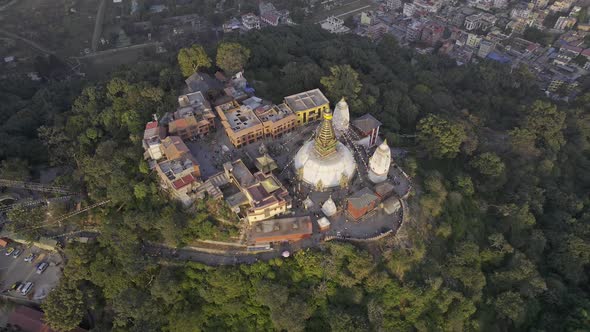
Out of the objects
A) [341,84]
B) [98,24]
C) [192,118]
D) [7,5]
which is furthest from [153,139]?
[7,5]

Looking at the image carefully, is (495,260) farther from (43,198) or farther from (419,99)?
(43,198)

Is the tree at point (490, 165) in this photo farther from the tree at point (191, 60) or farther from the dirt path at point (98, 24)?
the dirt path at point (98, 24)

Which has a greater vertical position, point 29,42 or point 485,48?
point 485,48

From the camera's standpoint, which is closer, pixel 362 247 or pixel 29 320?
pixel 362 247

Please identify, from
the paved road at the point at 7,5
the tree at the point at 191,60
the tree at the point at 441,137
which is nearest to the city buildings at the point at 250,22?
the tree at the point at 191,60

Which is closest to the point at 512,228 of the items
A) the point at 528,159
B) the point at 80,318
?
the point at 528,159

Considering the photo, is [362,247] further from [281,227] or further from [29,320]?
[29,320]

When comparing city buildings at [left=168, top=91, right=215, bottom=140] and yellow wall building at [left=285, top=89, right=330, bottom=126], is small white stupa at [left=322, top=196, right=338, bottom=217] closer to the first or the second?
yellow wall building at [left=285, top=89, right=330, bottom=126]

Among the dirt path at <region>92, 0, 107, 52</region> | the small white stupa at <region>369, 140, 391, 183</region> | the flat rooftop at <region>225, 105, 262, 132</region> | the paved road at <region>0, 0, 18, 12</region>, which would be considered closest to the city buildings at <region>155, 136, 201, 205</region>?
the flat rooftop at <region>225, 105, 262, 132</region>
